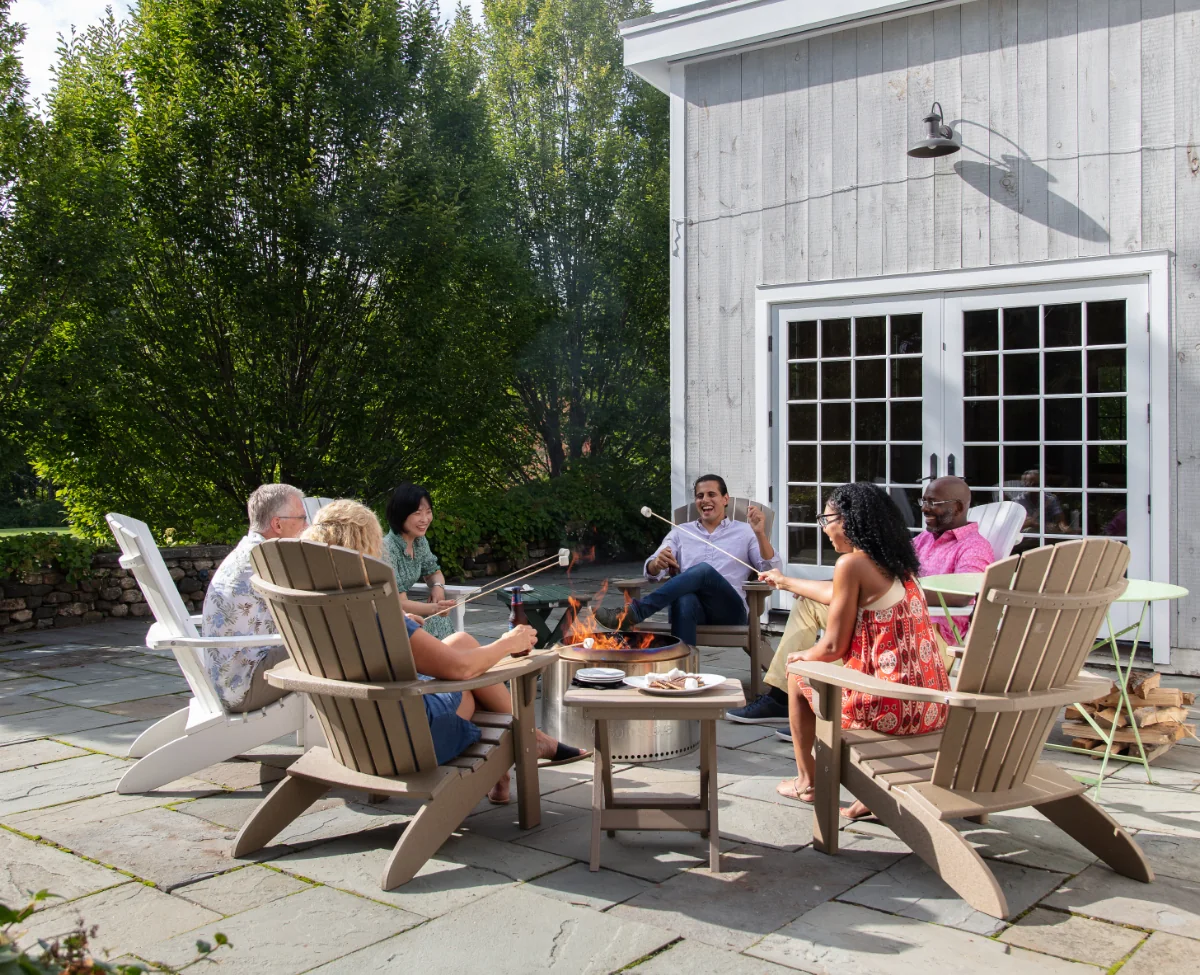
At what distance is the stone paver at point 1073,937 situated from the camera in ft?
7.91

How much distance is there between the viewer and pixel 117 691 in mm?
5418

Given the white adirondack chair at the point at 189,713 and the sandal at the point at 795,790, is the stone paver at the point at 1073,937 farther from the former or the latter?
the white adirondack chair at the point at 189,713

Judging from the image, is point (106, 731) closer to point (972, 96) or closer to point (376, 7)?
point (972, 96)

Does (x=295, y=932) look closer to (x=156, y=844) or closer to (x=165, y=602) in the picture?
(x=156, y=844)

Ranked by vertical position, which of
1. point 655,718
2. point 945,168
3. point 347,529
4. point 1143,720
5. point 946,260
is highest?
point 945,168

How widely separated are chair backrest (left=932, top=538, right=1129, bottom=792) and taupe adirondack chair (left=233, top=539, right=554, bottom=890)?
49.5 inches

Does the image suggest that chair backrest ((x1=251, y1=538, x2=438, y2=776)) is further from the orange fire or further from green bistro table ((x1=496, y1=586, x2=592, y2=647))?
green bistro table ((x1=496, y1=586, x2=592, y2=647))

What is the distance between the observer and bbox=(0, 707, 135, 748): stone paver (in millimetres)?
4562

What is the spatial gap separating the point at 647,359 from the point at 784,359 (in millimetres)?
7007

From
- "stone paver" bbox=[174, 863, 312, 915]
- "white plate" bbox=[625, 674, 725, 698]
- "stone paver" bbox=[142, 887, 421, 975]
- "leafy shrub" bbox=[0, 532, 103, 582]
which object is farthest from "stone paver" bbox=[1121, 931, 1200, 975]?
"leafy shrub" bbox=[0, 532, 103, 582]

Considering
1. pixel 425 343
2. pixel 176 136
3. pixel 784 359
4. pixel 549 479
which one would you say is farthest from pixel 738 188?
pixel 549 479

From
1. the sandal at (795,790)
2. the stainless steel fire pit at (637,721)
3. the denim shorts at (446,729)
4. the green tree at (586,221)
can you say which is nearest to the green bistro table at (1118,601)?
the sandal at (795,790)

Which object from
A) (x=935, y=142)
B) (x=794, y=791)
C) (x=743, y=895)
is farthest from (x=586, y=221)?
(x=743, y=895)

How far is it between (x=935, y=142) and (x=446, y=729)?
173 inches
